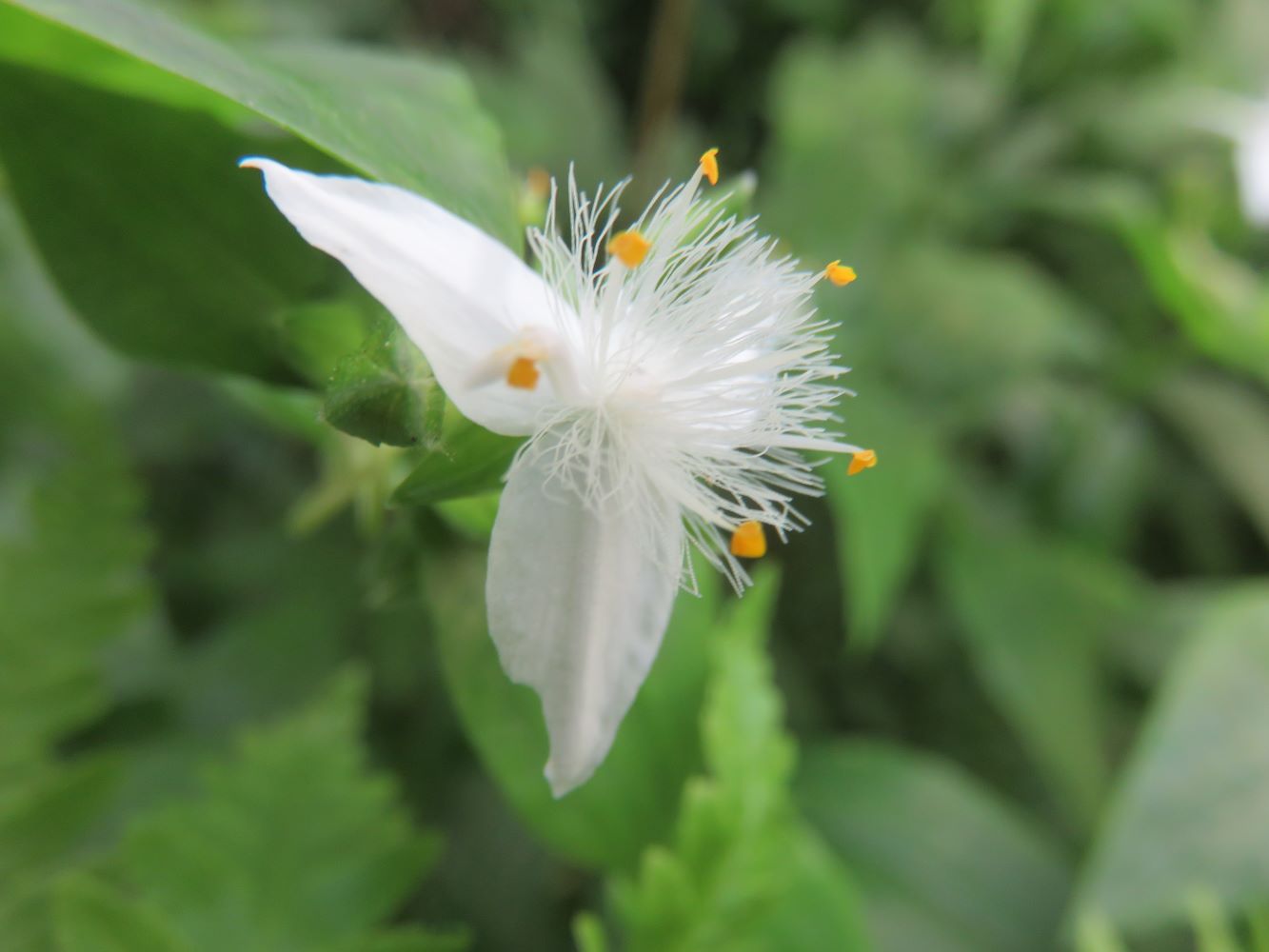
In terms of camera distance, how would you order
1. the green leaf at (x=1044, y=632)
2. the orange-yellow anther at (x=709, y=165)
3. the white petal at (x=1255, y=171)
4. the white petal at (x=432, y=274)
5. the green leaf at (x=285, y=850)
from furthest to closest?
the white petal at (x=1255, y=171) < the green leaf at (x=1044, y=632) < the green leaf at (x=285, y=850) < the orange-yellow anther at (x=709, y=165) < the white petal at (x=432, y=274)

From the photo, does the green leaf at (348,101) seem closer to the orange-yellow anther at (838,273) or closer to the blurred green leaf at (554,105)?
the orange-yellow anther at (838,273)

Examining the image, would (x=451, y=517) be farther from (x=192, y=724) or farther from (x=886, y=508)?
(x=886, y=508)

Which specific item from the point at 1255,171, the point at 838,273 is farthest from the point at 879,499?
the point at 1255,171

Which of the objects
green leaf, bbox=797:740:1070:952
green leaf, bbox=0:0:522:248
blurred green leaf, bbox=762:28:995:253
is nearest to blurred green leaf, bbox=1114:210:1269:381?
blurred green leaf, bbox=762:28:995:253

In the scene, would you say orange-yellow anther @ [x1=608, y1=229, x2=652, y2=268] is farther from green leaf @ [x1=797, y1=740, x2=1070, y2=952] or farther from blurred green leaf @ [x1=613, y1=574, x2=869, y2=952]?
green leaf @ [x1=797, y1=740, x2=1070, y2=952]

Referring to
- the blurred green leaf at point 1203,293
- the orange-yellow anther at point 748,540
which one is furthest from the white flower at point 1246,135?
the orange-yellow anther at point 748,540

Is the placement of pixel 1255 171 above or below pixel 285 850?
A: above

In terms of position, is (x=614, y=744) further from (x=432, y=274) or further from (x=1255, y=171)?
(x=1255, y=171)
